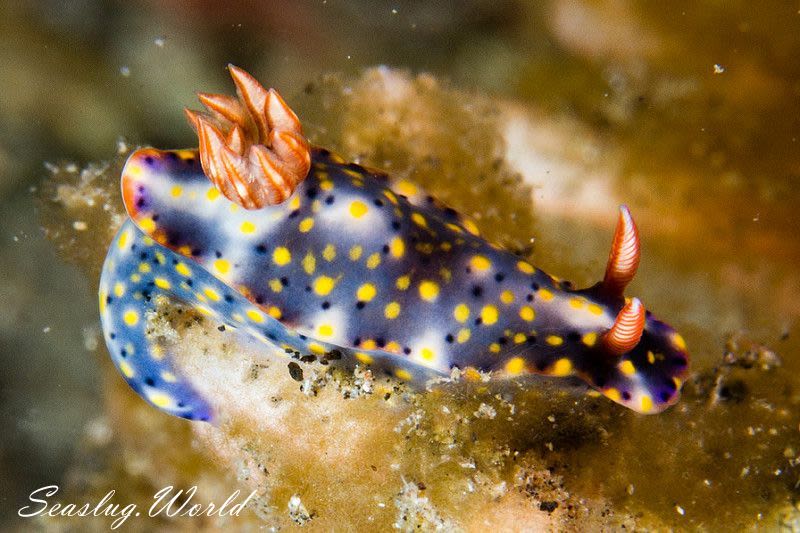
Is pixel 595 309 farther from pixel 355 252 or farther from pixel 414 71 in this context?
pixel 414 71

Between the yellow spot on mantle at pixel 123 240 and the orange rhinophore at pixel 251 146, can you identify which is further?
the yellow spot on mantle at pixel 123 240

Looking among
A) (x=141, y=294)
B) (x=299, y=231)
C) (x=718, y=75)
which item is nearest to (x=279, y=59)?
(x=299, y=231)

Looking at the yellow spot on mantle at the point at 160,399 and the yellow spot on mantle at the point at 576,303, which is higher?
the yellow spot on mantle at the point at 160,399

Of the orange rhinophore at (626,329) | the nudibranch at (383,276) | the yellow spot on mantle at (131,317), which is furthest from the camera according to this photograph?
the yellow spot on mantle at (131,317)

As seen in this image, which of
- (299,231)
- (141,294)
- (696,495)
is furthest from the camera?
(141,294)

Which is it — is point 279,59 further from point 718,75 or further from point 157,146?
point 718,75

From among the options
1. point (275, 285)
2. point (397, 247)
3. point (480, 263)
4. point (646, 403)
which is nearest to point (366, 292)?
point (397, 247)

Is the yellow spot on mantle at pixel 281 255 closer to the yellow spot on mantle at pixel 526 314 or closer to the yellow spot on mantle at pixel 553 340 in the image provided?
the yellow spot on mantle at pixel 526 314

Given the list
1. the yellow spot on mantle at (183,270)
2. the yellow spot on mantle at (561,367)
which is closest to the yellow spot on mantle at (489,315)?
the yellow spot on mantle at (561,367)
